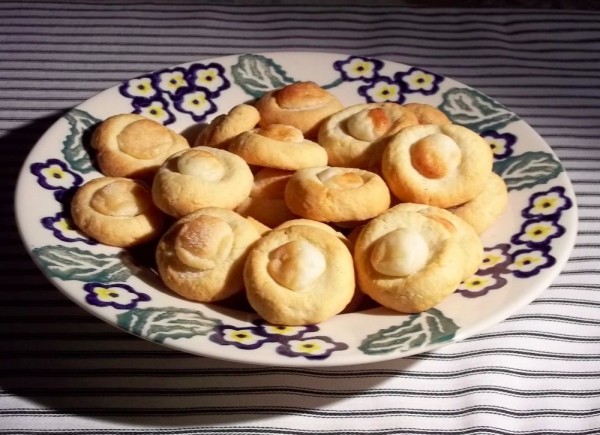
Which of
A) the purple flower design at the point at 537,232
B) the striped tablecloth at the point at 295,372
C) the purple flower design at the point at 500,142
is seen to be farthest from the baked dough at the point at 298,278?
the purple flower design at the point at 500,142

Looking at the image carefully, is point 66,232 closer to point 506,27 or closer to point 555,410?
point 555,410

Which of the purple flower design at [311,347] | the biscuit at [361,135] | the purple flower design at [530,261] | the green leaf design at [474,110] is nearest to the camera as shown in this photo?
the purple flower design at [311,347]

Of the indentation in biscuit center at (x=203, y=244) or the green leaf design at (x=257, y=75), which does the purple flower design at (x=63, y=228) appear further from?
the green leaf design at (x=257, y=75)

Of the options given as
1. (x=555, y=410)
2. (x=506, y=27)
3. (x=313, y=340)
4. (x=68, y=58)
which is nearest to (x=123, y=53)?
(x=68, y=58)

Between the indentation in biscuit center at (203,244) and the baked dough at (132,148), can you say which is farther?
the baked dough at (132,148)

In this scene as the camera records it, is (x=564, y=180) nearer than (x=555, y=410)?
No

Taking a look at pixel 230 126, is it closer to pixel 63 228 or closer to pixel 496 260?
pixel 63 228
